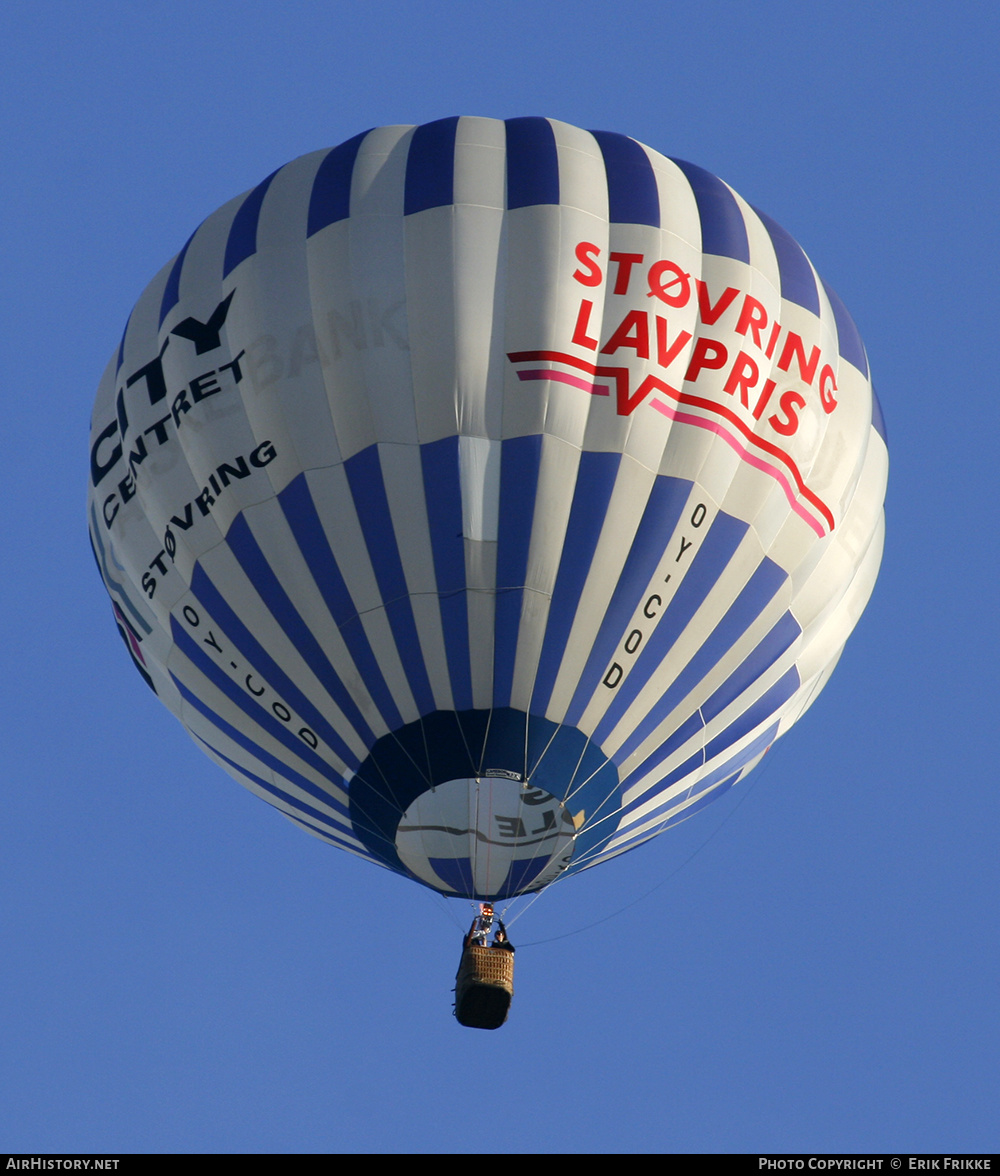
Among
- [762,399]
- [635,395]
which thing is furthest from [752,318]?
[635,395]

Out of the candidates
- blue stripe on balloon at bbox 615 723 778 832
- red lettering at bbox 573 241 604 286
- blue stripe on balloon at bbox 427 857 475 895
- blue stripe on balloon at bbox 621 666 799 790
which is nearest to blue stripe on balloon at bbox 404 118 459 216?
red lettering at bbox 573 241 604 286

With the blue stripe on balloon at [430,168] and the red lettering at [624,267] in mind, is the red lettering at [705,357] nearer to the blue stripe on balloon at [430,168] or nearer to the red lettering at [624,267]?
the red lettering at [624,267]

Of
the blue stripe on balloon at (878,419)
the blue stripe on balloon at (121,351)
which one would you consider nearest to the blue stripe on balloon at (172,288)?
the blue stripe on balloon at (121,351)

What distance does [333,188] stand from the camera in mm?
17141

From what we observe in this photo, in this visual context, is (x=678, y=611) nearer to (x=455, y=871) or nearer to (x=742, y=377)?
(x=742, y=377)

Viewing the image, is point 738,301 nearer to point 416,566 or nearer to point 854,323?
point 854,323

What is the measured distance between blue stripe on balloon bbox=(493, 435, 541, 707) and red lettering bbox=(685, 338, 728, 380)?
127cm

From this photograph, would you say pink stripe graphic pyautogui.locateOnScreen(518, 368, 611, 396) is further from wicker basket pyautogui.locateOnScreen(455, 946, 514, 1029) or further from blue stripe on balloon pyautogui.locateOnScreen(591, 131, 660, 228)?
wicker basket pyautogui.locateOnScreen(455, 946, 514, 1029)

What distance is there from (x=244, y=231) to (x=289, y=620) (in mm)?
3098

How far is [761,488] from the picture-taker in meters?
16.6

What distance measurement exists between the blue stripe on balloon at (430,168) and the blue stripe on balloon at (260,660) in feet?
10.2

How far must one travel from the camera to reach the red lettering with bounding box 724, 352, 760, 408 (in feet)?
54.2

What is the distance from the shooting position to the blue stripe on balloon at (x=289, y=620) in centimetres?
1611
